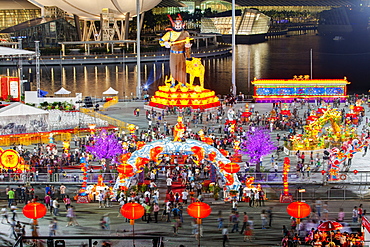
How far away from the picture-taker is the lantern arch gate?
30.3 metres

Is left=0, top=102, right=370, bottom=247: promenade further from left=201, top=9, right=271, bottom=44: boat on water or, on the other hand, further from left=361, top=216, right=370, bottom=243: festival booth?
left=201, top=9, right=271, bottom=44: boat on water

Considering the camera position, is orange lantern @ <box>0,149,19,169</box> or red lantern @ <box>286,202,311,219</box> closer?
red lantern @ <box>286,202,311,219</box>

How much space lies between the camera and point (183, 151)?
99.8 feet

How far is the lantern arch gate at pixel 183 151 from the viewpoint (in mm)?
30266

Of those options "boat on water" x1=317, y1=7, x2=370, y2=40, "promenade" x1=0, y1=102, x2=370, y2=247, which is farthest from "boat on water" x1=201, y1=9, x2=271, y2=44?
"promenade" x1=0, y1=102, x2=370, y2=247

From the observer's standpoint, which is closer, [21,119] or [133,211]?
[133,211]

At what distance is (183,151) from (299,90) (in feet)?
92.9

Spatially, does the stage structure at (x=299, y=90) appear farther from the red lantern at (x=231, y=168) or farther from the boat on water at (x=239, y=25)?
the boat on water at (x=239, y=25)

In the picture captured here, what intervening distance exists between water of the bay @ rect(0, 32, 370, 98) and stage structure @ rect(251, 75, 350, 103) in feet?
39.6

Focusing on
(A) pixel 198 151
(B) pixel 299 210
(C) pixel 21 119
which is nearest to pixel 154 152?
(A) pixel 198 151

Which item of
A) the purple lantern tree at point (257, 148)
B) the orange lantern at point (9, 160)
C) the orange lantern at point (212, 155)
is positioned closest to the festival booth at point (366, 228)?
the orange lantern at point (212, 155)

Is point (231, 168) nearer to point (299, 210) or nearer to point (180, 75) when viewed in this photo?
point (299, 210)

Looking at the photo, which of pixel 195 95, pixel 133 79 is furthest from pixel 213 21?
pixel 195 95

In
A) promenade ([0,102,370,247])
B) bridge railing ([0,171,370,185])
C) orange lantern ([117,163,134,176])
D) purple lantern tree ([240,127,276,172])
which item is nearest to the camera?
promenade ([0,102,370,247])
